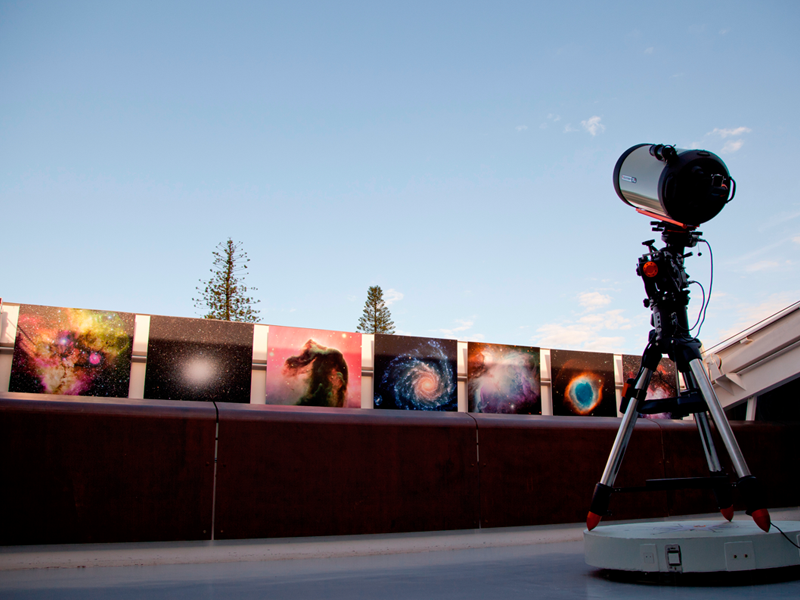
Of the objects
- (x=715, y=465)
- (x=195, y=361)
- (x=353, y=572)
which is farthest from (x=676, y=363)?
(x=195, y=361)

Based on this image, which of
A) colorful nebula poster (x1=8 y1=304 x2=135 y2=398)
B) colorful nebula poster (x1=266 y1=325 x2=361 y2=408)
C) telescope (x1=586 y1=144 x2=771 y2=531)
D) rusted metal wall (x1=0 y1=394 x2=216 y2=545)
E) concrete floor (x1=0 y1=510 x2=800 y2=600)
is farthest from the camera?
colorful nebula poster (x1=266 y1=325 x2=361 y2=408)

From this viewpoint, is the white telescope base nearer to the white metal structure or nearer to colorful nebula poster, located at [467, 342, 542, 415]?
the white metal structure

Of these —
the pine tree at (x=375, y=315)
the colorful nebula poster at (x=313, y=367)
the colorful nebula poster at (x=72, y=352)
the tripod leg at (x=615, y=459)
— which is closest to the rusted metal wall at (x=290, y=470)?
the tripod leg at (x=615, y=459)

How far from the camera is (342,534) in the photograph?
4.42 metres

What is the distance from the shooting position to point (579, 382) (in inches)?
352

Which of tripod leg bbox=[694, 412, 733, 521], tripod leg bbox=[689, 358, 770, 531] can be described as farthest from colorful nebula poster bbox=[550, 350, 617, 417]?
tripod leg bbox=[689, 358, 770, 531]

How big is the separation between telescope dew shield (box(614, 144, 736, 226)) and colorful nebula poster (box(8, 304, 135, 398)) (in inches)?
225

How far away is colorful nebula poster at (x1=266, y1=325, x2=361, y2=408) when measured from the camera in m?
7.20

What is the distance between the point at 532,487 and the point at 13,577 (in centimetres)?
387

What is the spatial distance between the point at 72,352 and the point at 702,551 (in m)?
6.30

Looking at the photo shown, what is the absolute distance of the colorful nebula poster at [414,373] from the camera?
7.67 m

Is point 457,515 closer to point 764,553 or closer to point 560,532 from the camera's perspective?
point 560,532

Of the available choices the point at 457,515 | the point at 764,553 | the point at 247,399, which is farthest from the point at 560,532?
the point at 247,399

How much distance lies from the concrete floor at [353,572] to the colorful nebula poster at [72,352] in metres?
3.03
